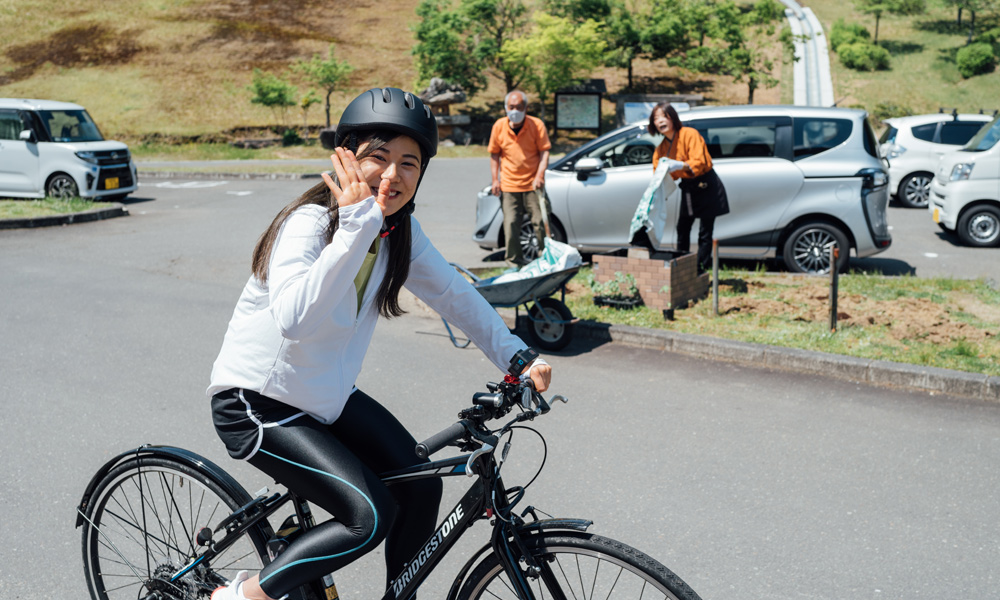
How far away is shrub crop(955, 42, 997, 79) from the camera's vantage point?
4572 centimetres

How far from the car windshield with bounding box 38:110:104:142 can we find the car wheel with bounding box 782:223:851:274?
1364 centimetres

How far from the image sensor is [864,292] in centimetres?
859

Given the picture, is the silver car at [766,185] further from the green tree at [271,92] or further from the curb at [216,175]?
the green tree at [271,92]

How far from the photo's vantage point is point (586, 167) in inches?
403

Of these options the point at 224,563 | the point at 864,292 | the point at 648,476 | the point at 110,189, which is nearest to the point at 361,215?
the point at 224,563

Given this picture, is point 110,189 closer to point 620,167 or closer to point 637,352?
point 620,167

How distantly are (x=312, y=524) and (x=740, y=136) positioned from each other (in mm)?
8611

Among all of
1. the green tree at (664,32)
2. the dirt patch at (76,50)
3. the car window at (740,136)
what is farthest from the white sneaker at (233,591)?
the dirt patch at (76,50)

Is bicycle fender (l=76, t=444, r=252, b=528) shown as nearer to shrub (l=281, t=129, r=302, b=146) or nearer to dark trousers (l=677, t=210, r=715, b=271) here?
dark trousers (l=677, t=210, r=715, b=271)

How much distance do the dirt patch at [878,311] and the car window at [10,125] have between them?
569 inches

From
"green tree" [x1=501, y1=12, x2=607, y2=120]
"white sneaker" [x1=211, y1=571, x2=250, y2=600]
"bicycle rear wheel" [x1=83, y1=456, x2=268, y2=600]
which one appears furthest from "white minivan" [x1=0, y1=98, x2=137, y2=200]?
"green tree" [x1=501, y1=12, x2=607, y2=120]

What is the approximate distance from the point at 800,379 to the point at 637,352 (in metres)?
1.34

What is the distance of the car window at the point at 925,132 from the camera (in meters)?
16.0

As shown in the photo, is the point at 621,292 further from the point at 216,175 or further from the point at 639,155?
the point at 216,175
